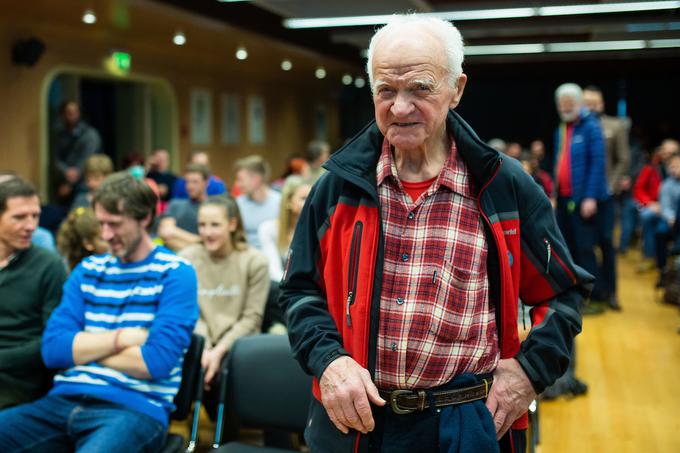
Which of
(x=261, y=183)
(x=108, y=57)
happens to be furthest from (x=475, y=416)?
(x=108, y=57)

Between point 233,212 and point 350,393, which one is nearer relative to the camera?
point 350,393

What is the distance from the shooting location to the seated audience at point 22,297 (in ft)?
9.09

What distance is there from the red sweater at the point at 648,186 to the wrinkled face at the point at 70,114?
6959 millimetres

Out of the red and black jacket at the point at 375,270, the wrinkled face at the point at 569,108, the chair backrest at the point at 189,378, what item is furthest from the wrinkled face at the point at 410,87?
the wrinkled face at the point at 569,108

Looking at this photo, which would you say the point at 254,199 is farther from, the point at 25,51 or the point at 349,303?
the point at 349,303

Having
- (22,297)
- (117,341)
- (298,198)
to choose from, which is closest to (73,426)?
(117,341)

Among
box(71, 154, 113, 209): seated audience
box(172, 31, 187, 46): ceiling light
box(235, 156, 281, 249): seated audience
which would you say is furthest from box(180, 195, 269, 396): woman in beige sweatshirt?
box(172, 31, 187, 46): ceiling light

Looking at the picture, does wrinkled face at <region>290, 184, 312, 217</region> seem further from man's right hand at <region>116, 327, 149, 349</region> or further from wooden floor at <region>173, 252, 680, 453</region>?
man's right hand at <region>116, 327, 149, 349</region>

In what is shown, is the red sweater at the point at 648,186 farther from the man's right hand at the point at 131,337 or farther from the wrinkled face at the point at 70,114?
the man's right hand at the point at 131,337

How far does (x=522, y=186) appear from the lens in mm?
1577

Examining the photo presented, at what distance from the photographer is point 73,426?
2.52 m

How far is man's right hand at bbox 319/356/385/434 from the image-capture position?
1.47 metres

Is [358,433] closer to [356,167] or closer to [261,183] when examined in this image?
[356,167]

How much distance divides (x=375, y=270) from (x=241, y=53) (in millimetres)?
10022
